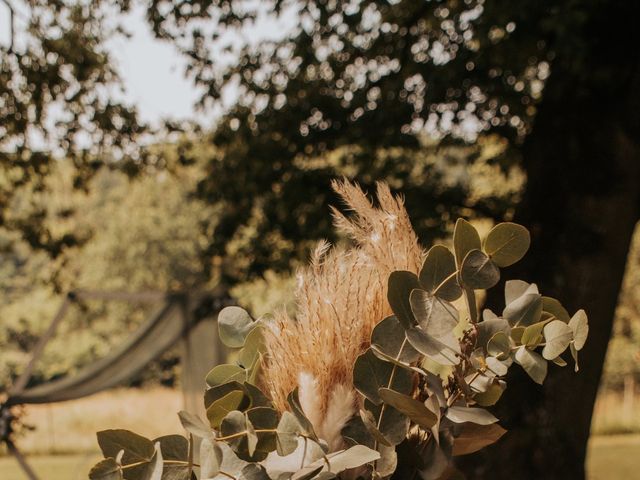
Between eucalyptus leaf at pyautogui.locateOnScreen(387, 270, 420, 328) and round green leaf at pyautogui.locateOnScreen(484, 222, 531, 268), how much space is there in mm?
119

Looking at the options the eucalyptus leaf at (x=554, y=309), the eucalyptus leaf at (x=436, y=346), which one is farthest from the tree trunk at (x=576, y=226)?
the eucalyptus leaf at (x=436, y=346)

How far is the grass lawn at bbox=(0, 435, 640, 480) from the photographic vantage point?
33.5 ft

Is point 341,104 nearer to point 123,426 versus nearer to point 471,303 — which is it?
point 471,303

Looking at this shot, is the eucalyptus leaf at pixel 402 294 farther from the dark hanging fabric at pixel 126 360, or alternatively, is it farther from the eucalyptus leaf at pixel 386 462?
the dark hanging fabric at pixel 126 360

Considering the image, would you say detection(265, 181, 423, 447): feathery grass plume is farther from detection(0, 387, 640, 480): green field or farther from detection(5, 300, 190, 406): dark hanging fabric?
detection(0, 387, 640, 480): green field

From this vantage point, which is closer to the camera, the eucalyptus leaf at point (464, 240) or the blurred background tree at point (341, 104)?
the eucalyptus leaf at point (464, 240)

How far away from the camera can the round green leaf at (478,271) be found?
3.33ft

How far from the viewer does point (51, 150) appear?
239 inches

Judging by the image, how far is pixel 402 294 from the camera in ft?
3.20

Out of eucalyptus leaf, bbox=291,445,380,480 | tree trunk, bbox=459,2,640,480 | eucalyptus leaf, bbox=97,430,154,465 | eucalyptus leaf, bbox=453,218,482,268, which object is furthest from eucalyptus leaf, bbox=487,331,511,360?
tree trunk, bbox=459,2,640,480

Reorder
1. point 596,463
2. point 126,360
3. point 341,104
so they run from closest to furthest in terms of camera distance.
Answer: point 341,104
point 126,360
point 596,463

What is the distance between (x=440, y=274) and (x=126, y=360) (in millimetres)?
6155

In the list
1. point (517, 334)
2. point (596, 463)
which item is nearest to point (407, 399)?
point (517, 334)

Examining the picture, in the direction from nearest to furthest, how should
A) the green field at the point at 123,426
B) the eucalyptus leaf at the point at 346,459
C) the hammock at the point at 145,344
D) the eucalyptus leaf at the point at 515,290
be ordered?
the eucalyptus leaf at the point at 346,459
the eucalyptus leaf at the point at 515,290
the hammock at the point at 145,344
the green field at the point at 123,426
